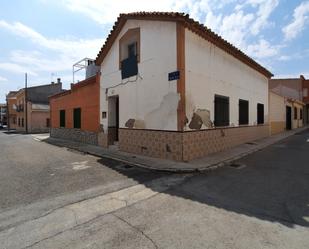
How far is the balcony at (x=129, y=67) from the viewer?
407 inches

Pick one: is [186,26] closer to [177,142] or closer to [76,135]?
[177,142]

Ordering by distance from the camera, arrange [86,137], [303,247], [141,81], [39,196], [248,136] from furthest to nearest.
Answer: [86,137], [248,136], [141,81], [39,196], [303,247]

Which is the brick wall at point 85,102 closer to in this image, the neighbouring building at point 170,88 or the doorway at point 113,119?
the neighbouring building at point 170,88

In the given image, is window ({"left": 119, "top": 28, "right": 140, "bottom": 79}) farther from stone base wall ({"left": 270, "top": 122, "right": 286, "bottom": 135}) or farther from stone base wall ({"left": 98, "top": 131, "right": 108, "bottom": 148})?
stone base wall ({"left": 270, "top": 122, "right": 286, "bottom": 135})

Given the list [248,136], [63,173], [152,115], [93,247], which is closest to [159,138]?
[152,115]

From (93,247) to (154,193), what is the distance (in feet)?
7.60

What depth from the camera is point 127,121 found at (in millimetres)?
10695

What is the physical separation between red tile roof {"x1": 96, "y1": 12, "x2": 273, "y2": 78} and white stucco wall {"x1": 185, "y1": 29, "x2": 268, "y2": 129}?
0.20m

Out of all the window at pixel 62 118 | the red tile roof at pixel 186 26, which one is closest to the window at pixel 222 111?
the red tile roof at pixel 186 26

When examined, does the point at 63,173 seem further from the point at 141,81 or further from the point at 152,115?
the point at 141,81

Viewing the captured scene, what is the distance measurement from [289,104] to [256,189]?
79.1 feet

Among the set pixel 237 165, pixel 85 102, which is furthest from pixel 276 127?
pixel 85 102

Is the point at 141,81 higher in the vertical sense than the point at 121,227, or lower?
higher

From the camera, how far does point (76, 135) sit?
16.2 metres
